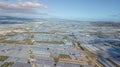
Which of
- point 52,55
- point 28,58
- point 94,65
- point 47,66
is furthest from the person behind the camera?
point 52,55

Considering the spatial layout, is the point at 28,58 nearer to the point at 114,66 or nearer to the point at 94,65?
the point at 94,65

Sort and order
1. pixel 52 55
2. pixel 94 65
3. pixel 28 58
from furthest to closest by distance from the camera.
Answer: pixel 52 55, pixel 28 58, pixel 94 65

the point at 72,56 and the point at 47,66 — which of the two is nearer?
the point at 47,66

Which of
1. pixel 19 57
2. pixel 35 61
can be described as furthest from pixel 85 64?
pixel 19 57

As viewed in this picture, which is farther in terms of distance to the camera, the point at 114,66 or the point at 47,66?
the point at 114,66

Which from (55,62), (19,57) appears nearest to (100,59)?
(55,62)

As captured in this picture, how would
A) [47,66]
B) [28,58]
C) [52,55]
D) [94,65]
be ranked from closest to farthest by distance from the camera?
[47,66], [94,65], [28,58], [52,55]

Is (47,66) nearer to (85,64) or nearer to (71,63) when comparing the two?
(71,63)

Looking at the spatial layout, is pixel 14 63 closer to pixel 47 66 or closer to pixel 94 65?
pixel 47 66

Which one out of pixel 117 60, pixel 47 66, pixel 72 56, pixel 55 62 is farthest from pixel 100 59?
pixel 47 66
